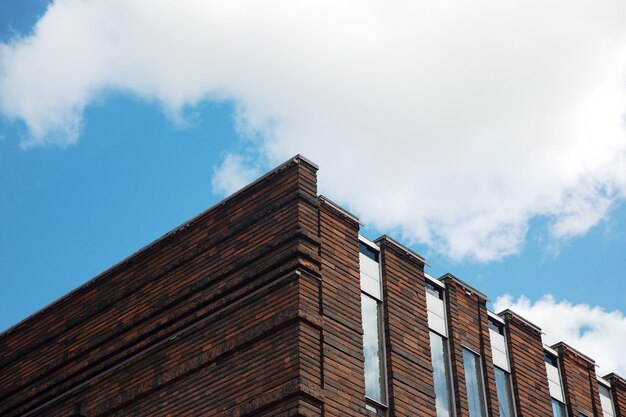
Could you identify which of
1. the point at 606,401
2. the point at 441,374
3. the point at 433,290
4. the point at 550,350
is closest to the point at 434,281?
the point at 433,290

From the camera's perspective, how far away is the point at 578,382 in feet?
78.9


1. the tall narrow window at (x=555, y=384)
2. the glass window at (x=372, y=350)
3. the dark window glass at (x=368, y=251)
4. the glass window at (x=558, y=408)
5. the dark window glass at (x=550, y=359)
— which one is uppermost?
the dark window glass at (x=368, y=251)

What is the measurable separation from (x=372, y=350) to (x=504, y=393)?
4389mm

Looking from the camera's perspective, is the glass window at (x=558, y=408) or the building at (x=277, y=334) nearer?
the building at (x=277, y=334)

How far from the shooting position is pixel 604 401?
81.9ft

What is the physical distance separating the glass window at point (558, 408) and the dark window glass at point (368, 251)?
626 cm

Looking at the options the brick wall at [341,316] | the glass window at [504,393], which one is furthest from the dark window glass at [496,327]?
the brick wall at [341,316]

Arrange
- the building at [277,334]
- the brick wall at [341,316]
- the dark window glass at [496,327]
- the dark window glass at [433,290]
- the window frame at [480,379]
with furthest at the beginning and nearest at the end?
the dark window glass at [496,327] < the dark window glass at [433,290] < the window frame at [480,379] < the building at [277,334] < the brick wall at [341,316]

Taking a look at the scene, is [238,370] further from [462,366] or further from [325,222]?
[462,366]

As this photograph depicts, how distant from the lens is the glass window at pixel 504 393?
70.3 ft

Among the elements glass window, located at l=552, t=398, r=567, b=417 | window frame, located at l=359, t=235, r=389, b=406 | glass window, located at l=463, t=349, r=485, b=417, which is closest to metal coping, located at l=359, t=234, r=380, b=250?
window frame, located at l=359, t=235, r=389, b=406

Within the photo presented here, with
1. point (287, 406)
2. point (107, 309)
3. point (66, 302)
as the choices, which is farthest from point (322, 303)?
point (66, 302)

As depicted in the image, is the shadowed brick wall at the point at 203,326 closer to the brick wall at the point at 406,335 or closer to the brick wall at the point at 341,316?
the brick wall at the point at 341,316

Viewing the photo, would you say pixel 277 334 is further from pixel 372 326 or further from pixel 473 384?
pixel 473 384
